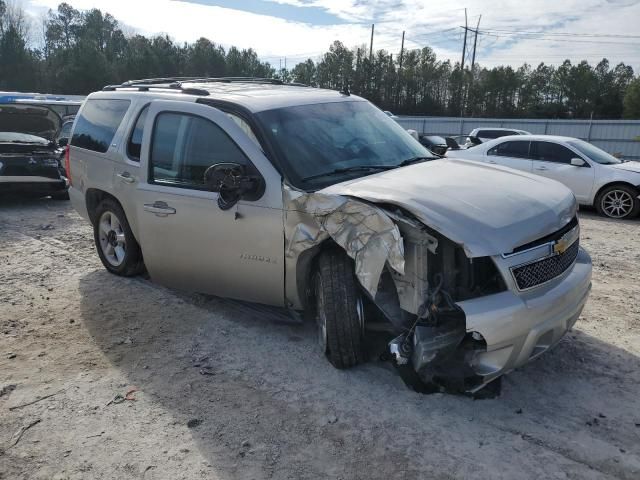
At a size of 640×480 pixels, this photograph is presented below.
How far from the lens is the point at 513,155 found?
11250 mm

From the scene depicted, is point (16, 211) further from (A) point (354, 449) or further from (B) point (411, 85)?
(B) point (411, 85)

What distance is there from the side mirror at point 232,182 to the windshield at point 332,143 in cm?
27

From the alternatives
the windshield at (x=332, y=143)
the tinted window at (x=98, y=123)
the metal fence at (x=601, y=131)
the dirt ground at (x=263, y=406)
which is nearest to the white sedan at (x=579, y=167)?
the dirt ground at (x=263, y=406)

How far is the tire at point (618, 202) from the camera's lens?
9.77 meters

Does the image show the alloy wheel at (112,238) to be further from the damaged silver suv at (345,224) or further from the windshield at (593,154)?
the windshield at (593,154)

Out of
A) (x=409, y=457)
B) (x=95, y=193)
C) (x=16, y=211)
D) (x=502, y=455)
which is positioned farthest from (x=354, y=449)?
(x=16, y=211)

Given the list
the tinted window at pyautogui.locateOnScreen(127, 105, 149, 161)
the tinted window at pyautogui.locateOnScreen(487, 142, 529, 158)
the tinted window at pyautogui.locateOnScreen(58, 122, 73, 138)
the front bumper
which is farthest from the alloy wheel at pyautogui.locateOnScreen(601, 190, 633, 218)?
the tinted window at pyautogui.locateOnScreen(58, 122, 73, 138)

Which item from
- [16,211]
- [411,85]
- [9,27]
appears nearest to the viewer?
[16,211]

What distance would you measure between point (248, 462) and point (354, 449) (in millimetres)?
587

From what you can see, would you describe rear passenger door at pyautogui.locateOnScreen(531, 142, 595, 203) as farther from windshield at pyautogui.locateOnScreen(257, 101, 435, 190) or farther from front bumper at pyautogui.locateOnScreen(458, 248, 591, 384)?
front bumper at pyautogui.locateOnScreen(458, 248, 591, 384)

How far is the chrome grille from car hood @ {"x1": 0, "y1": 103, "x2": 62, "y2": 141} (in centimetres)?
1121

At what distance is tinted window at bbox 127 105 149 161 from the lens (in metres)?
4.97

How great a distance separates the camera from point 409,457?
2896mm

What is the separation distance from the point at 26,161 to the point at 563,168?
10.3m
